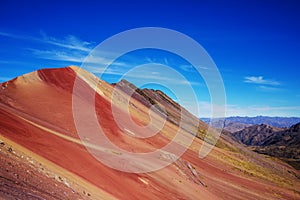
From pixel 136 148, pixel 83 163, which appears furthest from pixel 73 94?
pixel 83 163

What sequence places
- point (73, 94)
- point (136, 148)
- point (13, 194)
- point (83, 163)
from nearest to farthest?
point (13, 194), point (83, 163), point (136, 148), point (73, 94)

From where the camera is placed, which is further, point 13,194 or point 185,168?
point 185,168

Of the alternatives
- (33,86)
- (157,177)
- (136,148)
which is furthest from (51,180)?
(33,86)

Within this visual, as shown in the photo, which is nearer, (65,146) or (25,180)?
(25,180)

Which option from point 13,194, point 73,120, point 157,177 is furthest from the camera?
point 73,120

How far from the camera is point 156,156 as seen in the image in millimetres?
38562

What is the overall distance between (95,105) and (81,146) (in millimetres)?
20276

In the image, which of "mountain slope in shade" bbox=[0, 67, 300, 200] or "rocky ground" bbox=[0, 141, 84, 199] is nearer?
"rocky ground" bbox=[0, 141, 84, 199]

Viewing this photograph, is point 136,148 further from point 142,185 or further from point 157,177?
point 142,185

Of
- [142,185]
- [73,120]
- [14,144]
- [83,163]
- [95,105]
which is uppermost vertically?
[95,105]

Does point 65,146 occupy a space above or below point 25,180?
above

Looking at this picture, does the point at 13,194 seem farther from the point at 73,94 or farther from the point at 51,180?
the point at 73,94

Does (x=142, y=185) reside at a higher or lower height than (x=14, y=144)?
lower

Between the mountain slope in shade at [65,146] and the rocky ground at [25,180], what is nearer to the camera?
the rocky ground at [25,180]
